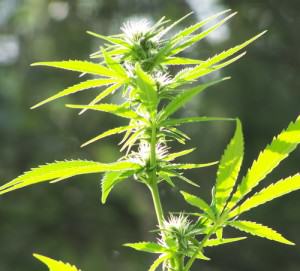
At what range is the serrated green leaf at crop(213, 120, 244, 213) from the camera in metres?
0.60

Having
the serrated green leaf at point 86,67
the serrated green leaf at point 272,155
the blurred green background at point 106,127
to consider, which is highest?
the blurred green background at point 106,127

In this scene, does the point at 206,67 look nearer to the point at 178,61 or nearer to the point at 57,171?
the point at 178,61

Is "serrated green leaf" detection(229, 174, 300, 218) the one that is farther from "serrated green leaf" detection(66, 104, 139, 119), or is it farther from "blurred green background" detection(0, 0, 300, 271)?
"blurred green background" detection(0, 0, 300, 271)

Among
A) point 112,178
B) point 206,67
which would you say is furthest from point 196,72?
point 112,178

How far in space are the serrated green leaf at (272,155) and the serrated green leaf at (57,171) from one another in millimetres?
106

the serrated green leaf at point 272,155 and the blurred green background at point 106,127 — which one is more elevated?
the blurred green background at point 106,127

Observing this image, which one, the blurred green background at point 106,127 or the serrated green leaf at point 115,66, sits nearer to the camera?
the serrated green leaf at point 115,66

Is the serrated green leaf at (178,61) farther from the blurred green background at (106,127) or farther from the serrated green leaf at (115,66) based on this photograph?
the blurred green background at (106,127)

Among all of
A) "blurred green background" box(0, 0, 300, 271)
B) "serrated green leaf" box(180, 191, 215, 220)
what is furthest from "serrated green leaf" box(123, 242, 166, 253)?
"blurred green background" box(0, 0, 300, 271)

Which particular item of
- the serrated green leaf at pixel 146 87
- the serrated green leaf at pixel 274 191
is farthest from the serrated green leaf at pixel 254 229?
the serrated green leaf at pixel 146 87

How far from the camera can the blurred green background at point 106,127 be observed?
6082mm

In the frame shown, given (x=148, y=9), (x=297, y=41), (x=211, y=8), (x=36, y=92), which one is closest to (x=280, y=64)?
(x=297, y=41)

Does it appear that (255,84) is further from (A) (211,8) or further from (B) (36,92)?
(B) (36,92)

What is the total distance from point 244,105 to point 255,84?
1.04 ft
